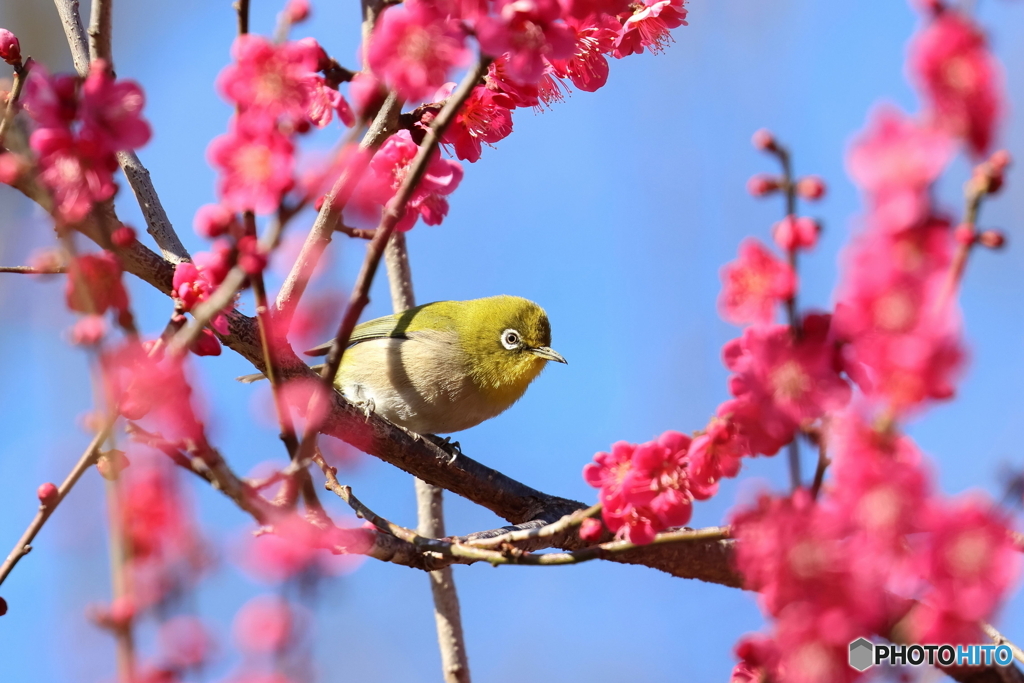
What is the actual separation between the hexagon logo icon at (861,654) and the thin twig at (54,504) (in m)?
1.31

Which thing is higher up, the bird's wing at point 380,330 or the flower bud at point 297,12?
the bird's wing at point 380,330

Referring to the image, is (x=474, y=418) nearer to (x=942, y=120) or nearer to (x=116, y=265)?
(x=116, y=265)

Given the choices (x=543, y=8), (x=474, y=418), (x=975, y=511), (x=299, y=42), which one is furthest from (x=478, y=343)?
(x=975, y=511)

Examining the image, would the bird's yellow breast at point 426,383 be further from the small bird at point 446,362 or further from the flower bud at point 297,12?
the flower bud at point 297,12

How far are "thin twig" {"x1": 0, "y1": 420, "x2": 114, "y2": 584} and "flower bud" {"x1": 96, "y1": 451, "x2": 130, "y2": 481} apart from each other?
33 millimetres

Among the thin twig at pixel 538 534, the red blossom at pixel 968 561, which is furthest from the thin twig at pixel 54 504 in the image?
the red blossom at pixel 968 561

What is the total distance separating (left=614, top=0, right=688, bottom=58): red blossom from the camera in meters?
3.00

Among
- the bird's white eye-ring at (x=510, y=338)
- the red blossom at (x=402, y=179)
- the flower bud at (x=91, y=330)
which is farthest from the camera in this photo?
the bird's white eye-ring at (x=510, y=338)

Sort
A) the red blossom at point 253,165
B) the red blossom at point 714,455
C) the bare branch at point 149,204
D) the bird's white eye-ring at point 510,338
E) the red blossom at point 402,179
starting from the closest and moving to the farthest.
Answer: the red blossom at point 253,165
the red blossom at point 714,455
the red blossom at point 402,179
the bare branch at point 149,204
the bird's white eye-ring at point 510,338

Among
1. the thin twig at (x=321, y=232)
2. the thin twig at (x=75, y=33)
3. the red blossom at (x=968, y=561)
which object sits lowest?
the red blossom at (x=968, y=561)

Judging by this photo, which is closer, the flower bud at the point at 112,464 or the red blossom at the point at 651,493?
the flower bud at the point at 112,464

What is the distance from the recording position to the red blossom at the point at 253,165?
151cm

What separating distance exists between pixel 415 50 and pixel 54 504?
3.85ft

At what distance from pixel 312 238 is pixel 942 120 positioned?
225 cm
